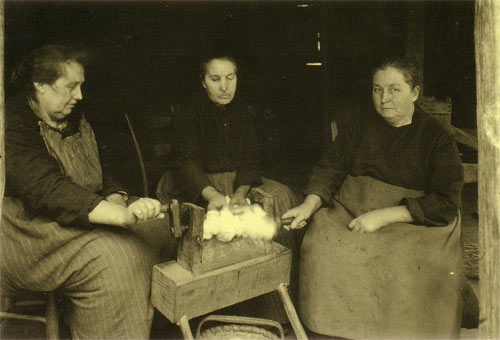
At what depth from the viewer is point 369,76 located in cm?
347

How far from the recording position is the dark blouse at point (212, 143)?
350 cm

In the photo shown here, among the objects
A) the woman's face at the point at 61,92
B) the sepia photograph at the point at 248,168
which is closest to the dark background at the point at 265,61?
the sepia photograph at the point at 248,168

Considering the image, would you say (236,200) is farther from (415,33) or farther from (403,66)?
(415,33)

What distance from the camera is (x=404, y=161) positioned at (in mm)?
3252

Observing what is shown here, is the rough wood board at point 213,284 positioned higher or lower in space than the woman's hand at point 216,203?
lower

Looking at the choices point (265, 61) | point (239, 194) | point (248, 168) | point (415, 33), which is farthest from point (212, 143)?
point (415, 33)

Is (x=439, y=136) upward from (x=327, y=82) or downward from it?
downward

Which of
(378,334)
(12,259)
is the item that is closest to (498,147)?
(378,334)

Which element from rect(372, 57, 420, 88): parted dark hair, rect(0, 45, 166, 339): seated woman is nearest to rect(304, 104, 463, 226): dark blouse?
rect(372, 57, 420, 88): parted dark hair

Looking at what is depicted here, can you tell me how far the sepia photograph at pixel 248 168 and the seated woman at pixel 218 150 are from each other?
0.01 m

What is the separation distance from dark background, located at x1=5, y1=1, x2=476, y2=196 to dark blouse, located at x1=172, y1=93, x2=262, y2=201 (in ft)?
0.94

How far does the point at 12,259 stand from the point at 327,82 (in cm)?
252

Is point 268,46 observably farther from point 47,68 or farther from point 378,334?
point 378,334

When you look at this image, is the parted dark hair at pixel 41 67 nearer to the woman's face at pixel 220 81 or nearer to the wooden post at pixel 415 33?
the woman's face at pixel 220 81
